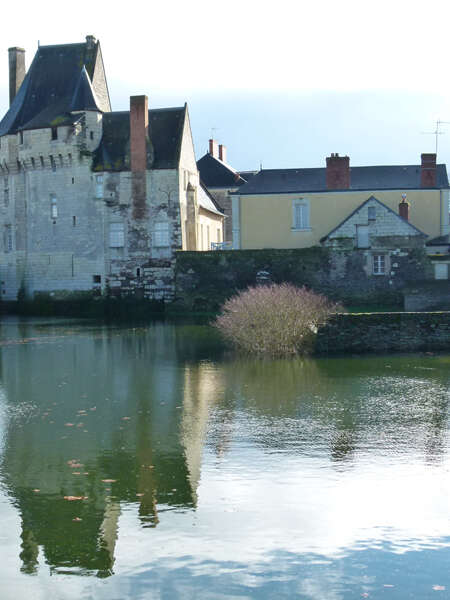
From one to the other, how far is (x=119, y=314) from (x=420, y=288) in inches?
551

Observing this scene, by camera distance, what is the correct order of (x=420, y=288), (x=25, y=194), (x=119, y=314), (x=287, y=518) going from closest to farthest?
(x=287, y=518) < (x=420, y=288) < (x=119, y=314) < (x=25, y=194)

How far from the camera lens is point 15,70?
4406cm

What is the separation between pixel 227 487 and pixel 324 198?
31690mm

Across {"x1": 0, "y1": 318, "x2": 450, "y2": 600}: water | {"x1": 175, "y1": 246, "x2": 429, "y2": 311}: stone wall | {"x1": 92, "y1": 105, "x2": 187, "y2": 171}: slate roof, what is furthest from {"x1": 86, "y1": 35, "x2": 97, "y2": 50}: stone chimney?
{"x1": 0, "y1": 318, "x2": 450, "y2": 600}: water

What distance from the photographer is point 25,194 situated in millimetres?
43281

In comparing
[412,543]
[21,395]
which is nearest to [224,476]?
[412,543]

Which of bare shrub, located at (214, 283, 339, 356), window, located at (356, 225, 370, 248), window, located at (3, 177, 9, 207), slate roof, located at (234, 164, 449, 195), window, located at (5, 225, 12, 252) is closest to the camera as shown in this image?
bare shrub, located at (214, 283, 339, 356)

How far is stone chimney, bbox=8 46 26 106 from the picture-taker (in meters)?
44.1

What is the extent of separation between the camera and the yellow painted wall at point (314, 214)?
39.4m

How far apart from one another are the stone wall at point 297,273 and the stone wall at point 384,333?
15766mm

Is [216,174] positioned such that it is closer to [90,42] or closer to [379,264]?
[90,42]

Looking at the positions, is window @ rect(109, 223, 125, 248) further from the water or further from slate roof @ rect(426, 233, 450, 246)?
the water

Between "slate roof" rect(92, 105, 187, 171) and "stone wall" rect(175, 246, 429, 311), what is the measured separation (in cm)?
511

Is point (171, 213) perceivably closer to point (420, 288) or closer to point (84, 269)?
point (84, 269)
